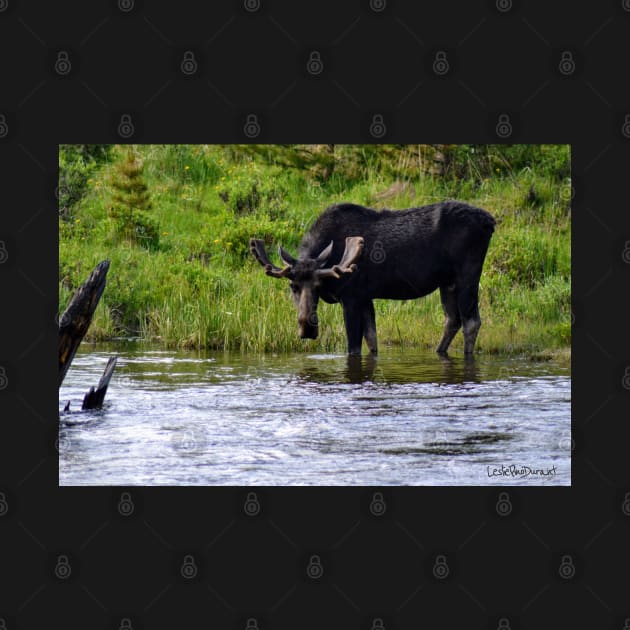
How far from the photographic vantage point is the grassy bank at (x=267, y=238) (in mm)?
16000

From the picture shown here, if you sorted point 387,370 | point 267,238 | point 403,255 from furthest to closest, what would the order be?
1. point 267,238
2. point 403,255
3. point 387,370

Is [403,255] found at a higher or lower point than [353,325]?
higher

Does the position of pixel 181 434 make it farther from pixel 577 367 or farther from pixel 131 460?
pixel 577 367

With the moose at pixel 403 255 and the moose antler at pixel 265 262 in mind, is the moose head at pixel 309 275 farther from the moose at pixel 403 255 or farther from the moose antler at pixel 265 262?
the moose at pixel 403 255

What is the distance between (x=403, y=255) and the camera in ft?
48.1

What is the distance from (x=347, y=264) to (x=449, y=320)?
2036 millimetres

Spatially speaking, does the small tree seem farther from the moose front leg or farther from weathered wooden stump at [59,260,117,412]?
weathered wooden stump at [59,260,117,412]

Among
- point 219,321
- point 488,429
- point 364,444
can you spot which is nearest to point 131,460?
point 364,444

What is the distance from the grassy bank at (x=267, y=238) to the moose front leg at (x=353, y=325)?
1244 mm

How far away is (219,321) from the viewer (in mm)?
16016

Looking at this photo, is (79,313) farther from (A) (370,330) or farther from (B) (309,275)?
(A) (370,330)

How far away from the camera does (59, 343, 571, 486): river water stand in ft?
27.4

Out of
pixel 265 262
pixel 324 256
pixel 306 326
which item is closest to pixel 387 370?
pixel 306 326

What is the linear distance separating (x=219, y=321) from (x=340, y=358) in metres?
2.23
